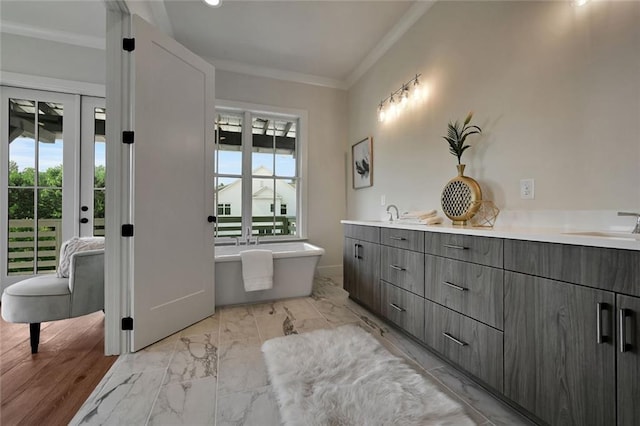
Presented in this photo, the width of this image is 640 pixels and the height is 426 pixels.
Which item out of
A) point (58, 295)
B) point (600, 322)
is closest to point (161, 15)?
point (58, 295)

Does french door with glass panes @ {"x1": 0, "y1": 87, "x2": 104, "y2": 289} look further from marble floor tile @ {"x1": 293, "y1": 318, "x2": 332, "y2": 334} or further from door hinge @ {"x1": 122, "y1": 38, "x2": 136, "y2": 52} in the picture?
marble floor tile @ {"x1": 293, "y1": 318, "x2": 332, "y2": 334}

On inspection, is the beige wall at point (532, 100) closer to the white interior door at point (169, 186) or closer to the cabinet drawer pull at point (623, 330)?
the cabinet drawer pull at point (623, 330)

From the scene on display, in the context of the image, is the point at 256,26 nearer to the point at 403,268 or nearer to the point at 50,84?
the point at 50,84

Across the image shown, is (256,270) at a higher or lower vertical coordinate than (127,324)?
higher

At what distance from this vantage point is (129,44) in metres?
1.89

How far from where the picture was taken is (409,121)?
2791mm

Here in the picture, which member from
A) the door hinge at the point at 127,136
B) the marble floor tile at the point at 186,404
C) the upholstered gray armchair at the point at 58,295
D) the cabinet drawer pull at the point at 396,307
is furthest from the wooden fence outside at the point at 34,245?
the cabinet drawer pull at the point at 396,307

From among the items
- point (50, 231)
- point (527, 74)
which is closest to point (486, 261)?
point (527, 74)

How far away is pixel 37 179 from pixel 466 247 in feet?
14.0

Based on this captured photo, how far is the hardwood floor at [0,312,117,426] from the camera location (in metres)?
1.35

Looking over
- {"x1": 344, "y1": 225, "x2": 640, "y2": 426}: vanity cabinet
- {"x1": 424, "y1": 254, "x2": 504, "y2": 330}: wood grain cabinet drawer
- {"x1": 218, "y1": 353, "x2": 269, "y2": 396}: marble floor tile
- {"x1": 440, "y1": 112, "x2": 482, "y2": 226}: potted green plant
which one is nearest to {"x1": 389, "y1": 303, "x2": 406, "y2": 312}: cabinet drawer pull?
{"x1": 344, "y1": 225, "x2": 640, "y2": 426}: vanity cabinet

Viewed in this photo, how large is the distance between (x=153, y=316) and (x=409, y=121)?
2918 mm

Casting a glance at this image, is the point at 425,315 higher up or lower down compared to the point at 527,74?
lower down

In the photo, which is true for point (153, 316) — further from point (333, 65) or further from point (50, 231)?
point (333, 65)
